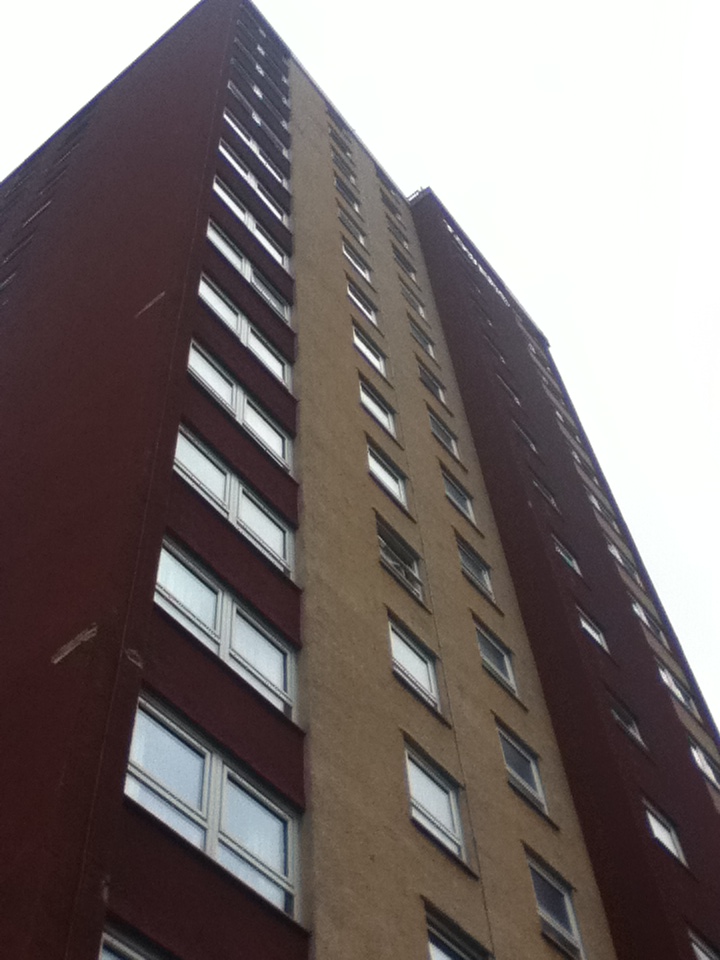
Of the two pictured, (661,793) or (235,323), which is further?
(661,793)

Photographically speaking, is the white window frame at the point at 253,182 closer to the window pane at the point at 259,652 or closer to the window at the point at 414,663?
the window at the point at 414,663

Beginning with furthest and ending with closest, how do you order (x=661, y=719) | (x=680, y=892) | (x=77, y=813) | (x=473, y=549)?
(x=661, y=719) → (x=473, y=549) → (x=680, y=892) → (x=77, y=813)

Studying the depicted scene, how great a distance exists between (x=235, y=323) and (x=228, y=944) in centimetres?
1234

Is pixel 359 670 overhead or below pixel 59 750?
overhead

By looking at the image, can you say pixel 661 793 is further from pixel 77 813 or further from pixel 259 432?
pixel 77 813

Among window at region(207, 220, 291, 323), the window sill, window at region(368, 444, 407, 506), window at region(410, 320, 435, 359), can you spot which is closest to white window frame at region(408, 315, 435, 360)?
window at region(410, 320, 435, 359)

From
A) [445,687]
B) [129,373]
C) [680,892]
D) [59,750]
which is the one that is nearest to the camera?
[59,750]

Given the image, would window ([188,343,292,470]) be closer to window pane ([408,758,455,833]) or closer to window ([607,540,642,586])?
window pane ([408,758,455,833])

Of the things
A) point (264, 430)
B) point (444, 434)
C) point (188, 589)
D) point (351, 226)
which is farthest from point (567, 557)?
point (188, 589)

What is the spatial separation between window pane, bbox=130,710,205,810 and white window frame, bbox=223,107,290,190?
20121 millimetres

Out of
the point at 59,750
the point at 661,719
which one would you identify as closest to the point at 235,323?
the point at 59,750

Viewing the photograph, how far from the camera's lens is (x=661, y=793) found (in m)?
21.1

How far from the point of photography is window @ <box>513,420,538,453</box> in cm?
3245

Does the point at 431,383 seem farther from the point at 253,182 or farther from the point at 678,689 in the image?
the point at 678,689
